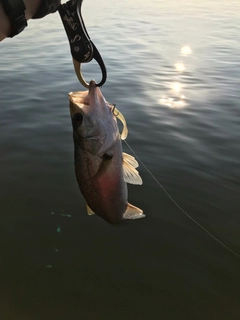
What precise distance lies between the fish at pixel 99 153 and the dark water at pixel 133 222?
163 cm

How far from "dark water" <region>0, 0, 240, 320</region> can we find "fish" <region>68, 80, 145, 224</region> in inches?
64.0

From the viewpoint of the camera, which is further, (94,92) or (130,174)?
(130,174)

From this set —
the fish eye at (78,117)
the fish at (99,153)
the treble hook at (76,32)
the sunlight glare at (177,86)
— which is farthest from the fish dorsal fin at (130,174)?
the sunlight glare at (177,86)

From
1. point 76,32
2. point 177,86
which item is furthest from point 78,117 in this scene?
point 177,86

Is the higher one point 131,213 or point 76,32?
point 76,32

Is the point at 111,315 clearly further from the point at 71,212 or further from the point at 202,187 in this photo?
the point at 202,187

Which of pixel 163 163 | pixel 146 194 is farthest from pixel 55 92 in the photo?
pixel 146 194

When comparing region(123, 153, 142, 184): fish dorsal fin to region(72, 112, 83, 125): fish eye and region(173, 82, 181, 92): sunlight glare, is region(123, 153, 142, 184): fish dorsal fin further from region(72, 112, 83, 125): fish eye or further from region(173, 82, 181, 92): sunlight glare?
region(173, 82, 181, 92): sunlight glare

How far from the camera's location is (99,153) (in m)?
2.56

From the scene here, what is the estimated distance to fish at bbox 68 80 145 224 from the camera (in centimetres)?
247

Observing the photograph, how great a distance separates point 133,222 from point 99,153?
2499 mm

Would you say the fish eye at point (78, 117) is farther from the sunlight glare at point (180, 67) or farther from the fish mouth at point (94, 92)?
the sunlight glare at point (180, 67)

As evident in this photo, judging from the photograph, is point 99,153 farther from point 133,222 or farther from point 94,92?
point 133,222

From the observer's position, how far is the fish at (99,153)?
247 cm
